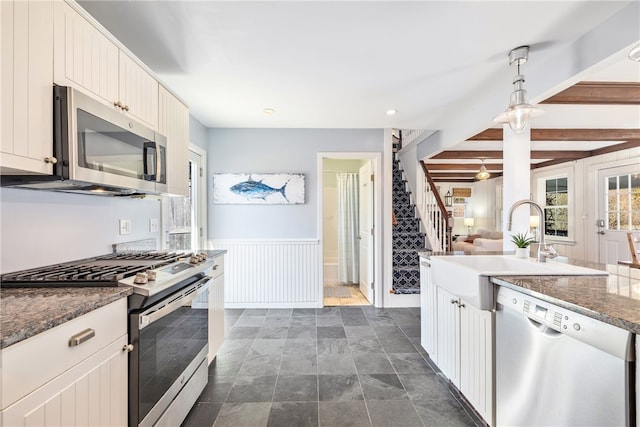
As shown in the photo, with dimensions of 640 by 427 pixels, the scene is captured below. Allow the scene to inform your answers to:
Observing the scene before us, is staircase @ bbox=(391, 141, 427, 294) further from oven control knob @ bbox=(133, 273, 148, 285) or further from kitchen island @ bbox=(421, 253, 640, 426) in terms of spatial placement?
oven control knob @ bbox=(133, 273, 148, 285)

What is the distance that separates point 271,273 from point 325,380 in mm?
1816

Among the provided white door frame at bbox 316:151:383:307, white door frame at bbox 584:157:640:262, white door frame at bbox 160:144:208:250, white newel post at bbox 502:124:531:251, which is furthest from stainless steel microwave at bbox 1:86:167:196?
white door frame at bbox 584:157:640:262

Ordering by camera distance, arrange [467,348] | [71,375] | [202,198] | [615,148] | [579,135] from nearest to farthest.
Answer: [71,375] < [467,348] < [202,198] < [579,135] < [615,148]

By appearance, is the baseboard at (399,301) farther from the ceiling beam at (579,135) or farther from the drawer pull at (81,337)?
the drawer pull at (81,337)

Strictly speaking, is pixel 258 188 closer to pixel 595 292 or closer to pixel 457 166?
pixel 595 292

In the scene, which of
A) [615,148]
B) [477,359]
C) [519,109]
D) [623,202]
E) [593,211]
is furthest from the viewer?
[593,211]

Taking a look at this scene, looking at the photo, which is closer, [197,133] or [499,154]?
[197,133]

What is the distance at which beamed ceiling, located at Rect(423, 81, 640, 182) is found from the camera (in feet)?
7.84

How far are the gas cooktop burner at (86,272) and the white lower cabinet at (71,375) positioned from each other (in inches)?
7.5

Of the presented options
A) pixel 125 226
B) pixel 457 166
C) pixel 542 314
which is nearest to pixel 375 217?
pixel 542 314

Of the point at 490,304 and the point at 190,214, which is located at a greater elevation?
the point at 190,214

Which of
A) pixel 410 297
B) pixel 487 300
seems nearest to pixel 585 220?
pixel 410 297

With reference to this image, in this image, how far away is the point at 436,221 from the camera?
450 cm

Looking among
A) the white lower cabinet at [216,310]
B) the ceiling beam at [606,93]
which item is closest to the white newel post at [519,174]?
the ceiling beam at [606,93]
